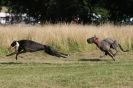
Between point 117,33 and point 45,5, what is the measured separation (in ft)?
75.7

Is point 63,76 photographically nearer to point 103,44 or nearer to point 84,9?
point 103,44

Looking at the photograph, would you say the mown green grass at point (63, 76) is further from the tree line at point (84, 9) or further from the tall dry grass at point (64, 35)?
the tree line at point (84, 9)

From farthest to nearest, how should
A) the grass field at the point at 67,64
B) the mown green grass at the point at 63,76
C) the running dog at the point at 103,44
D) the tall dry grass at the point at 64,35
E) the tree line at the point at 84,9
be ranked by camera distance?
the tree line at the point at 84,9, the tall dry grass at the point at 64,35, the running dog at the point at 103,44, the grass field at the point at 67,64, the mown green grass at the point at 63,76

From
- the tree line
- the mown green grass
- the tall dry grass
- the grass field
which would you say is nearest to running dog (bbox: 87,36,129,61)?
the grass field

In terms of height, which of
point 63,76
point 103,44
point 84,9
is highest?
point 84,9

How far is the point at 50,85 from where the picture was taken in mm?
10844

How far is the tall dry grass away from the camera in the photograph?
21984 millimetres

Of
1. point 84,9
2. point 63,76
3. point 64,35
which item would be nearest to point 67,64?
point 63,76

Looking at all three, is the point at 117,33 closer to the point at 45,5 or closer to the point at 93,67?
the point at 93,67

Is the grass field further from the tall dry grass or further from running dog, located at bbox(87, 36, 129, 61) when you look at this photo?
running dog, located at bbox(87, 36, 129, 61)

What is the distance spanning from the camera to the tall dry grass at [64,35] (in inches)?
866

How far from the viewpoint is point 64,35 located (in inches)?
901

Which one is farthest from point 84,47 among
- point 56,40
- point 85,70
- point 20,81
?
point 20,81

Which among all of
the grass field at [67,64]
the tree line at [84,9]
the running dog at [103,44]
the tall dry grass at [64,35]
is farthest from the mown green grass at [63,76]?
the tree line at [84,9]
